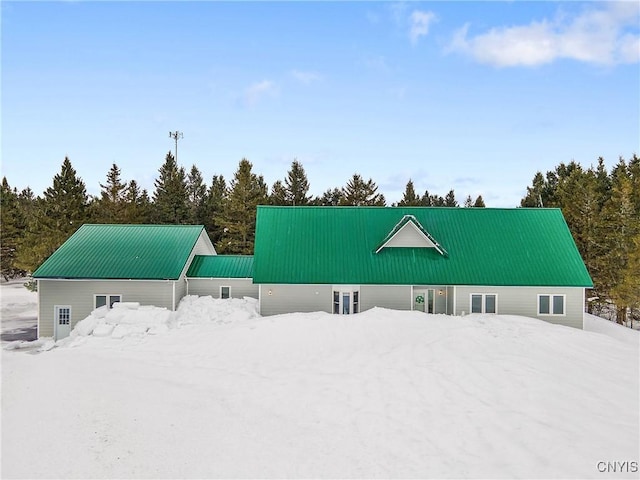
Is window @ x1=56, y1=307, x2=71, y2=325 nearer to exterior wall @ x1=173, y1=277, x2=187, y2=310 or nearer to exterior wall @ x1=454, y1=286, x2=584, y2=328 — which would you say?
exterior wall @ x1=173, y1=277, x2=187, y2=310

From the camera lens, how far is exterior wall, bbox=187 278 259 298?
27078 millimetres

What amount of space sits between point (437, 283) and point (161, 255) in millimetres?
17074

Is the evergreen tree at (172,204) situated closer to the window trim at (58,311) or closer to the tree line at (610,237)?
the window trim at (58,311)

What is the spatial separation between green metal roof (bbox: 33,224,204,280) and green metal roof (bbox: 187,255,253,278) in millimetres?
1261

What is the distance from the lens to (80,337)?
22.0m

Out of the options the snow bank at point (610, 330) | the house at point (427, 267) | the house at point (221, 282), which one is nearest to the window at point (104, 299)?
the house at point (221, 282)

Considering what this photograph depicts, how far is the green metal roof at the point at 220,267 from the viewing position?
27.1 meters

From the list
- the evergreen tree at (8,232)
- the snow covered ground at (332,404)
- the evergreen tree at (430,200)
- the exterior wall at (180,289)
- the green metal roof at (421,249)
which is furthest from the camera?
the evergreen tree at (430,200)

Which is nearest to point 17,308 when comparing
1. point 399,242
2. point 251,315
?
point 251,315

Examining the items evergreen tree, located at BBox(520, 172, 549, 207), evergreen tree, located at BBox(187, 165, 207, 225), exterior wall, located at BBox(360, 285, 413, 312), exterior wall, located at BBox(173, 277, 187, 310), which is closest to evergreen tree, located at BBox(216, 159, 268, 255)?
evergreen tree, located at BBox(187, 165, 207, 225)

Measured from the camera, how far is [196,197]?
220 feet

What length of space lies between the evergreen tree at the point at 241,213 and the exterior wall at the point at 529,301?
1040 inches

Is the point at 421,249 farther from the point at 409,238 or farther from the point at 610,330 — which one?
the point at 610,330

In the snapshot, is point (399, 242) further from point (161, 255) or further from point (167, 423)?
point (167, 423)
